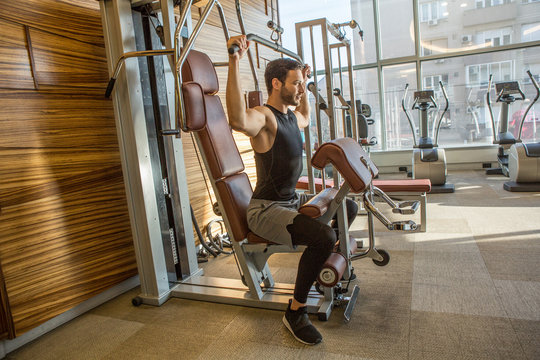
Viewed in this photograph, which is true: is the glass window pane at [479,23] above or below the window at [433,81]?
above

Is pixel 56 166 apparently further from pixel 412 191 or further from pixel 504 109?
pixel 504 109

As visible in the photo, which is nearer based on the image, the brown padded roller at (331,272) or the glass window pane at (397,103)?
the brown padded roller at (331,272)

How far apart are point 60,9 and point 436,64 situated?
6.08 meters

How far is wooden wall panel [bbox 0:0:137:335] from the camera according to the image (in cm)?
190

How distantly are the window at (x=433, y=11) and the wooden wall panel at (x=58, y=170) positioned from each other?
5.84 m

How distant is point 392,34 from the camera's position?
6.60 metres

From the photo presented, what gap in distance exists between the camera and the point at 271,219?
184cm

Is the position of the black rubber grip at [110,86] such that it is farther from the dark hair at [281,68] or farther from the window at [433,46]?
the window at [433,46]

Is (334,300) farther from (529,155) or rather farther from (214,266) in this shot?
(529,155)

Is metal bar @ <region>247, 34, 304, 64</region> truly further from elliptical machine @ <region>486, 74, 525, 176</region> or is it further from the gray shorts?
elliptical machine @ <region>486, 74, 525, 176</region>

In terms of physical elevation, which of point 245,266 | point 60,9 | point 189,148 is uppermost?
point 60,9

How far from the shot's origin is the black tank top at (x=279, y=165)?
189 centimetres

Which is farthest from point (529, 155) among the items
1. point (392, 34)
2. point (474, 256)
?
point (392, 34)

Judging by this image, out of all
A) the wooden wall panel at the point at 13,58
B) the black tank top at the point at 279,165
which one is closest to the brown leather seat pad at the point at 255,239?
the black tank top at the point at 279,165
